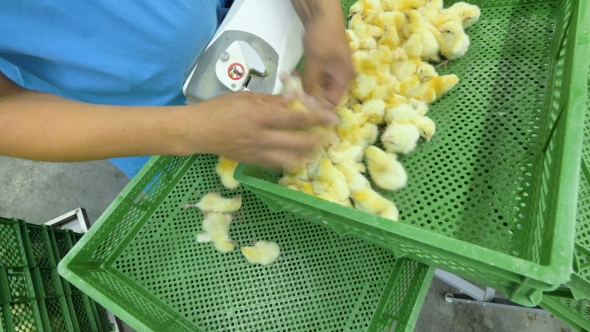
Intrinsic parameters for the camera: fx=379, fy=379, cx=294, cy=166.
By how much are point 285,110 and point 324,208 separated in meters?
0.28

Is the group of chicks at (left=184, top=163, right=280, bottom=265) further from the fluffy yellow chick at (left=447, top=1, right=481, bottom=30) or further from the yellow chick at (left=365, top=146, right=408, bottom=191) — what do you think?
the fluffy yellow chick at (left=447, top=1, right=481, bottom=30)

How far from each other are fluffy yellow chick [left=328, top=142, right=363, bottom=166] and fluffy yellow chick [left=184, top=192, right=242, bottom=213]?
39 cm

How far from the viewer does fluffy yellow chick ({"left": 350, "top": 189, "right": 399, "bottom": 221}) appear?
4.18ft

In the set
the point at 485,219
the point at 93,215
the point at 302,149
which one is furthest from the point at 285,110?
the point at 93,215

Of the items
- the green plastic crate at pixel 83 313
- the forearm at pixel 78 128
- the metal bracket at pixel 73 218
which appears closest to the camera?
the forearm at pixel 78 128

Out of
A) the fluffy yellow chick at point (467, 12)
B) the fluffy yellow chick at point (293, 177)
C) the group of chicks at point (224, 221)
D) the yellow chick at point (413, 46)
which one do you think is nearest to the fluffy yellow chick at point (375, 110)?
A: the yellow chick at point (413, 46)

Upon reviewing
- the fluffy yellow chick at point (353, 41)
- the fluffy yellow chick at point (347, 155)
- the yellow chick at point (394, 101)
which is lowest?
the fluffy yellow chick at point (347, 155)

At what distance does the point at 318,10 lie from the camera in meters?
1.16

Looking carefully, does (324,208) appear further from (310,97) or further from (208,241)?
(208,241)

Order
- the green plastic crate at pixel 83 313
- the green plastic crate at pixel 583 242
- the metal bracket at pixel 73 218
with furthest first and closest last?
the metal bracket at pixel 73 218 < the green plastic crate at pixel 83 313 < the green plastic crate at pixel 583 242

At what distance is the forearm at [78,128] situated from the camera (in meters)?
0.88

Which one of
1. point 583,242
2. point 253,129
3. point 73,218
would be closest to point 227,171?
point 253,129

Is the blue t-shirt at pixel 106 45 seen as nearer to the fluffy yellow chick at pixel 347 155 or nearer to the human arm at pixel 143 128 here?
the human arm at pixel 143 128

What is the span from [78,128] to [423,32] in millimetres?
1311
